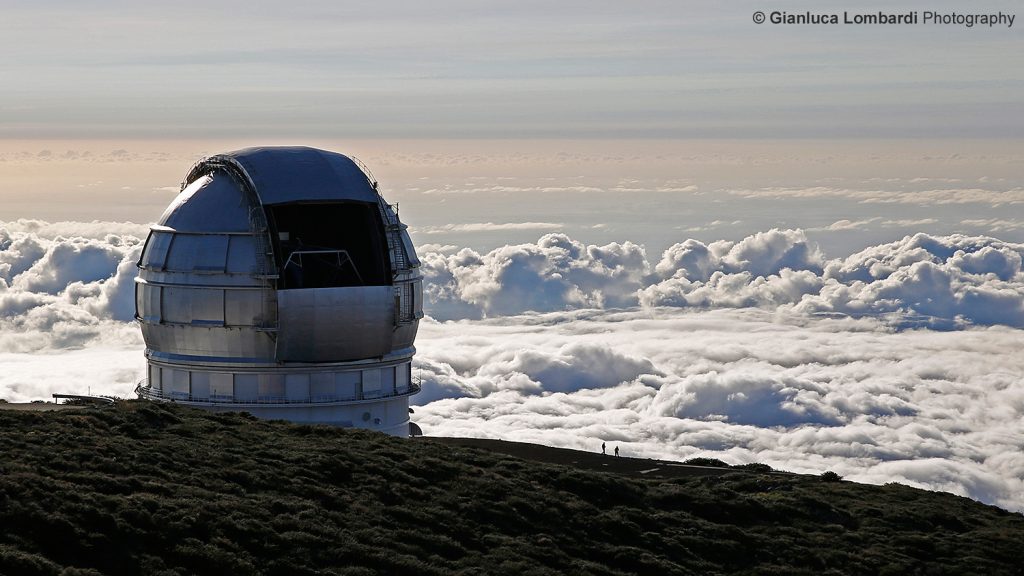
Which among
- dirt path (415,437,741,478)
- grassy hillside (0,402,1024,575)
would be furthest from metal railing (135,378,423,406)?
grassy hillside (0,402,1024,575)

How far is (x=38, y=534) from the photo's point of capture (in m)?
23.8

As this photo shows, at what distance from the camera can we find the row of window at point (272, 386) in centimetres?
4312

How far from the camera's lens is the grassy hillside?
24828 millimetres

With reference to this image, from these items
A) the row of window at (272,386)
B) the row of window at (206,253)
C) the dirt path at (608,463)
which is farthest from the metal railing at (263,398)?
the row of window at (206,253)

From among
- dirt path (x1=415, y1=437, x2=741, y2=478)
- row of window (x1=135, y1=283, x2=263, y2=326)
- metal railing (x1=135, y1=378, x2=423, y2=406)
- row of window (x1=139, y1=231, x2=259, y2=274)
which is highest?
row of window (x1=139, y1=231, x2=259, y2=274)

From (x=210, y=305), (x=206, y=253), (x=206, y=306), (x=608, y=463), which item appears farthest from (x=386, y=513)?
(x=608, y=463)

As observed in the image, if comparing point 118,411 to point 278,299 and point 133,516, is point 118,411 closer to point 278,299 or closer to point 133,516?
point 278,299

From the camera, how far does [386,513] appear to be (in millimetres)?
29625

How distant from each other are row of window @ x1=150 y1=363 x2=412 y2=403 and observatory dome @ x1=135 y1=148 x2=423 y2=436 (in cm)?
4

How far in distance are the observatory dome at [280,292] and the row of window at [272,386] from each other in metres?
0.04

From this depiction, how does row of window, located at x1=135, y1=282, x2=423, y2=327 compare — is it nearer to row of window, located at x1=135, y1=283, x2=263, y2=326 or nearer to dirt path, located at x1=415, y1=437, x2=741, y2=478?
row of window, located at x1=135, y1=283, x2=263, y2=326

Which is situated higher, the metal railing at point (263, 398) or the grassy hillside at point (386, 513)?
the metal railing at point (263, 398)

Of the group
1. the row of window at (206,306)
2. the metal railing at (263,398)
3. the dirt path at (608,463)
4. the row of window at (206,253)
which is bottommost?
the dirt path at (608,463)

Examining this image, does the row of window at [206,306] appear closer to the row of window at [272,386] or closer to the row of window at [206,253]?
the row of window at [206,253]
